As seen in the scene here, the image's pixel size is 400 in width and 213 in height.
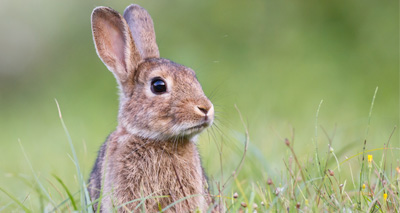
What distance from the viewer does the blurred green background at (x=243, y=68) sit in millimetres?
8141

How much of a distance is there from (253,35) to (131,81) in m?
6.56

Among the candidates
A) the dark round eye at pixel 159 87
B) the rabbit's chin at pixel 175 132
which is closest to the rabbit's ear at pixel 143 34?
the dark round eye at pixel 159 87

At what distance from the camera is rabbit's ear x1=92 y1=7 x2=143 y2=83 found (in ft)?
14.4

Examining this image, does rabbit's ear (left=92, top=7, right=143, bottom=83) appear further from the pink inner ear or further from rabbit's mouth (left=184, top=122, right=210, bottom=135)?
rabbit's mouth (left=184, top=122, right=210, bottom=135)

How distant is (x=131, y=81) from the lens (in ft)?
14.4

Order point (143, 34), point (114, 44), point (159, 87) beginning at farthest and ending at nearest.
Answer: point (143, 34), point (114, 44), point (159, 87)

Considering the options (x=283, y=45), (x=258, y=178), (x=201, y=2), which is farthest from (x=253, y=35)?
(x=258, y=178)

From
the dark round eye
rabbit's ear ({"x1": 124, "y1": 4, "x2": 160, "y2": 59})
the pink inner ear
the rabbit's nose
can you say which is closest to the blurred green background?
rabbit's ear ({"x1": 124, "y1": 4, "x2": 160, "y2": 59})

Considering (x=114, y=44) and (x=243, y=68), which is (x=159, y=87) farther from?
(x=243, y=68)

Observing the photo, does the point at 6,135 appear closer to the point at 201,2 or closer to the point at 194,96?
the point at 201,2

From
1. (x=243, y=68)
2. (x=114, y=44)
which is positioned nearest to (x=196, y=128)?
(x=114, y=44)

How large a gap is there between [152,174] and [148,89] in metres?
0.65

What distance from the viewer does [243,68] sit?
9992 millimetres

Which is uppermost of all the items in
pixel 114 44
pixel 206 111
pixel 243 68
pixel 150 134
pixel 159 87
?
pixel 114 44
